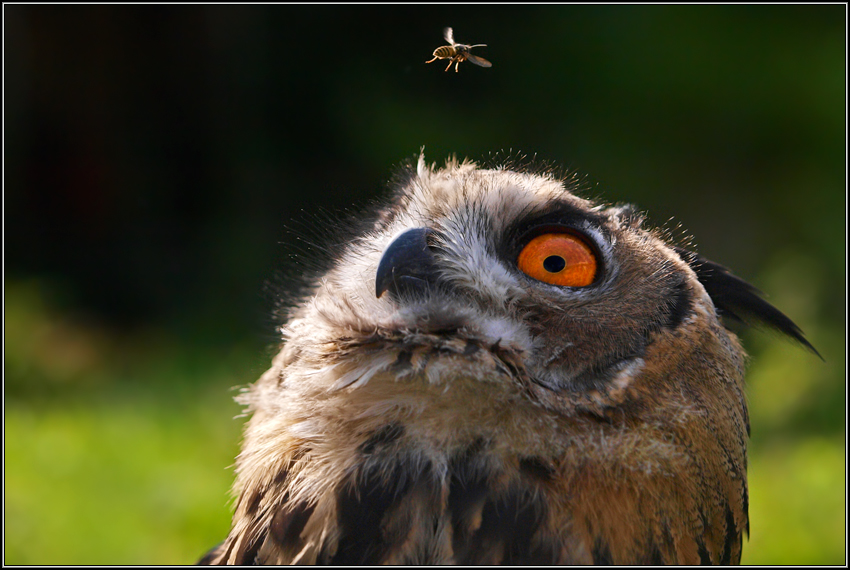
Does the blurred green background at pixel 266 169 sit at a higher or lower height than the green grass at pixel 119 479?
higher

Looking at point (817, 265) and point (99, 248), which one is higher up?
point (99, 248)

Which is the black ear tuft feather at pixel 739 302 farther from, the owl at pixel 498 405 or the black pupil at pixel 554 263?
the black pupil at pixel 554 263

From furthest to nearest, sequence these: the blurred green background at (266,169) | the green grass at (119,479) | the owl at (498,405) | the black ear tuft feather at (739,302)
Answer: the blurred green background at (266,169)
the green grass at (119,479)
the black ear tuft feather at (739,302)
the owl at (498,405)

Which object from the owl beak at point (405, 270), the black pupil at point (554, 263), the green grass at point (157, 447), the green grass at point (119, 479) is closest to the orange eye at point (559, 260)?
the black pupil at point (554, 263)

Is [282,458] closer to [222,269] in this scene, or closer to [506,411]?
[506,411]

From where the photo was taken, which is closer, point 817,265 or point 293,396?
point 293,396

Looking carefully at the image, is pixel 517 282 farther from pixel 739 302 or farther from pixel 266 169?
pixel 266 169

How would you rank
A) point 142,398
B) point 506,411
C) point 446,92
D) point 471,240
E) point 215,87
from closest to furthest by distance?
point 506,411 → point 471,240 → point 142,398 → point 446,92 → point 215,87

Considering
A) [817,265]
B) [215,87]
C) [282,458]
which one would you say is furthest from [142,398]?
[817,265]
